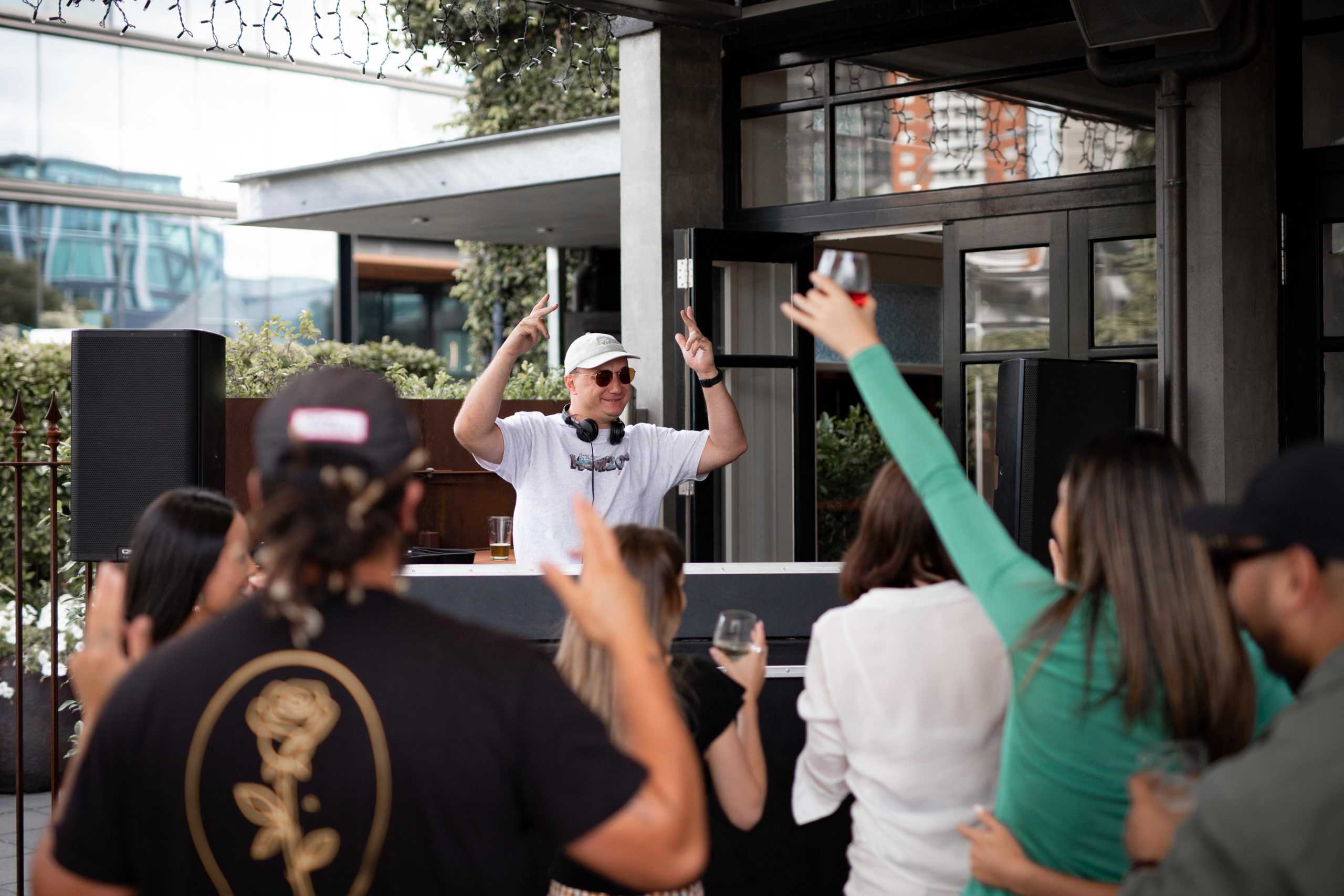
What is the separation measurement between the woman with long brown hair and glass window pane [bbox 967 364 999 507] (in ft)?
10.7

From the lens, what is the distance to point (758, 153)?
19.9 ft

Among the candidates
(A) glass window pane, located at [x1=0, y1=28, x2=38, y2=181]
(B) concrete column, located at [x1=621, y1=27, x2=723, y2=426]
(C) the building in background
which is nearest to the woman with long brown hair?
(B) concrete column, located at [x1=621, y1=27, x2=723, y2=426]

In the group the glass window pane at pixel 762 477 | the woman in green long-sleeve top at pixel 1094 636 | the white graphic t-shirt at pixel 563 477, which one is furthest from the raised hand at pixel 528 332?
the woman in green long-sleeve top at pixel 1094 636

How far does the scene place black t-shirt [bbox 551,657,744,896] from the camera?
2006 millimetres

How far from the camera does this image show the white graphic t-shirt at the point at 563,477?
13.3 feet

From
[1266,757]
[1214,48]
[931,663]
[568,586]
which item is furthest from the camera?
[1214,48]

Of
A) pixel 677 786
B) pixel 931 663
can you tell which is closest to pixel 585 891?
pixel 931 663

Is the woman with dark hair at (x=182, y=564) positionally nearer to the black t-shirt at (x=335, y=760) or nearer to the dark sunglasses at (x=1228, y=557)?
the black t-shirt at (x=335, y=760)

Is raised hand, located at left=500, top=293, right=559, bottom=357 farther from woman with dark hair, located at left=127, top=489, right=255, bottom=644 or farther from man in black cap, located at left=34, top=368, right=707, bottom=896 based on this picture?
man in black cap, located at left=34, top=368, right=707, bottom=896

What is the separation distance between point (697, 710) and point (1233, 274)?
3362mm

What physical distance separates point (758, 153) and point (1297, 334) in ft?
8.28

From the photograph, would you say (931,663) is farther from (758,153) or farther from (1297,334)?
(758,153)

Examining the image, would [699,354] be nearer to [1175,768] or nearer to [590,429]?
[590,429]

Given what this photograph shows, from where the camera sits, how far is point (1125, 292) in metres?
A: 5.11
